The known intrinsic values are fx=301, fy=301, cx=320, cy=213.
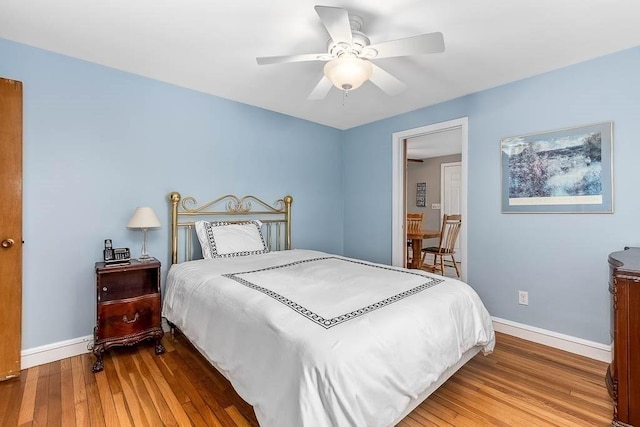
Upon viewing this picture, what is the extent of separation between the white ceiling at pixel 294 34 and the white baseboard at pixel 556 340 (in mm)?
2281

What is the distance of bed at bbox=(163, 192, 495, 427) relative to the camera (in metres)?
1.22

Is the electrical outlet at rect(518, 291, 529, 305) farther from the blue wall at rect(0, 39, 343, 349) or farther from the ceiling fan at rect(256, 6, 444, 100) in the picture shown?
the blue wall at rect(0, 39, 343, 349)

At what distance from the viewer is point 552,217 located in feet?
8.57

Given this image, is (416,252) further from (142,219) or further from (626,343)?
(142,219)

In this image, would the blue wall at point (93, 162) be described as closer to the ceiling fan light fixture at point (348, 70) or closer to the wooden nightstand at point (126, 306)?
the wooden nightstand at point (126, 306)

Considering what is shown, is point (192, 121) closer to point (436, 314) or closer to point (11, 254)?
point (11, 254)

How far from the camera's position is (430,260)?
20.7 ft

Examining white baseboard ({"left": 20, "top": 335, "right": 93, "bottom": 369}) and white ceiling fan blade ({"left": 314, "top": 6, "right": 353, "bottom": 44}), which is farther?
white baseboard ({"left": 20, "top": 335, "right": 93, "bottom": 369})

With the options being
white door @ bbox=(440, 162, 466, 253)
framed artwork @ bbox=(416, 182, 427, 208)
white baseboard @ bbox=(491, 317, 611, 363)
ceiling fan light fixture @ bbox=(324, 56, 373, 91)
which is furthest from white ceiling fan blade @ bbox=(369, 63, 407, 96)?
framed artwork @ bbox=(416, 182, 427, 208)

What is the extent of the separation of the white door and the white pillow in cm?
448

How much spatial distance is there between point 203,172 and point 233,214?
56 centimetres

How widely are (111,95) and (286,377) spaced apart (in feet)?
8.89

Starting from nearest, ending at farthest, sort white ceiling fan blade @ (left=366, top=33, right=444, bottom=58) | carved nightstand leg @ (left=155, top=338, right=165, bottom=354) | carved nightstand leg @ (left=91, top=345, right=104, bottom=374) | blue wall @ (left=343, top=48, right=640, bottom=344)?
white ceiling fan blade @ (left=366, top=33, right=444, bottom=58), carved nightstand leg @ (left=91, top=345, right=104, bottom=374), blue wall @ (left=343, top=48, right=640, bottom=344), carved nightstand leg @ (left=155, top=338, right=165, bottom=354)

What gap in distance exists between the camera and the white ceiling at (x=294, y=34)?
179cm
